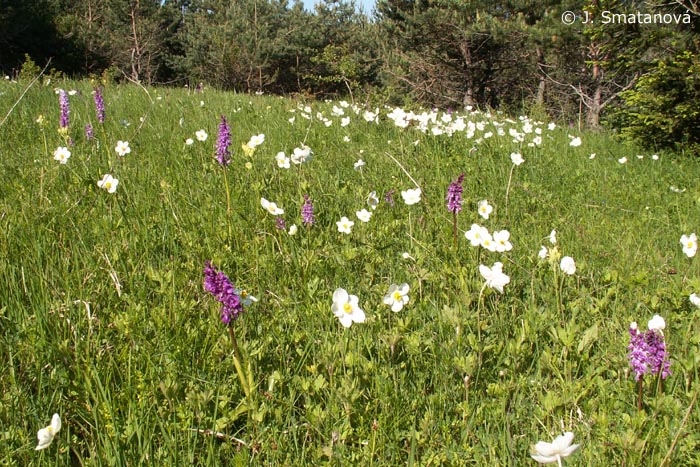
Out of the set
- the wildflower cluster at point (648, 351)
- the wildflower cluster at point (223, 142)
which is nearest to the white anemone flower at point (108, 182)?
the wildflower cluster at point (223, 142)

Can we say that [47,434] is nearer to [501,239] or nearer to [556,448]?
[556,448]

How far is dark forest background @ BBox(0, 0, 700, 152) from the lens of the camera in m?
6.14

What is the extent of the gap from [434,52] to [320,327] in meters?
20.2

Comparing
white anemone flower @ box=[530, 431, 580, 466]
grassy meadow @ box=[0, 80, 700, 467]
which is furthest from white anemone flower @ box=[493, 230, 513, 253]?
white anemone flower @ box=[530, 431, 580, 466]

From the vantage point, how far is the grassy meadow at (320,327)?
132 cm

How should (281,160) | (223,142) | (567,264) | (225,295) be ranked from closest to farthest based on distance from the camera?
(225,295) < (567,264) < (223,142) < (281,160)

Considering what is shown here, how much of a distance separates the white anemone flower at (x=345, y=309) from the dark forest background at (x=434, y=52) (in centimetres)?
277

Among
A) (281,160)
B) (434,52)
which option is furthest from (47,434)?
(434,52)

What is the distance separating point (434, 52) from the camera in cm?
1991

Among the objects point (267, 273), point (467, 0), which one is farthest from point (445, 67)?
point (267, 273)

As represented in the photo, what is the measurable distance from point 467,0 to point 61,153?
59.4 feet

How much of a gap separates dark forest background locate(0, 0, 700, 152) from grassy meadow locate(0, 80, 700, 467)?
5.36 ft

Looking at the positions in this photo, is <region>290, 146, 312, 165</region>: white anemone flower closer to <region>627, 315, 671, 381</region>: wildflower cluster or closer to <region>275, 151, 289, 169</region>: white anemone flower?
<region>275, 151, 289, 169</region>: white anemone flower

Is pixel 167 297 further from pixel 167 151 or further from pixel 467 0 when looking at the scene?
pixel 467 0
